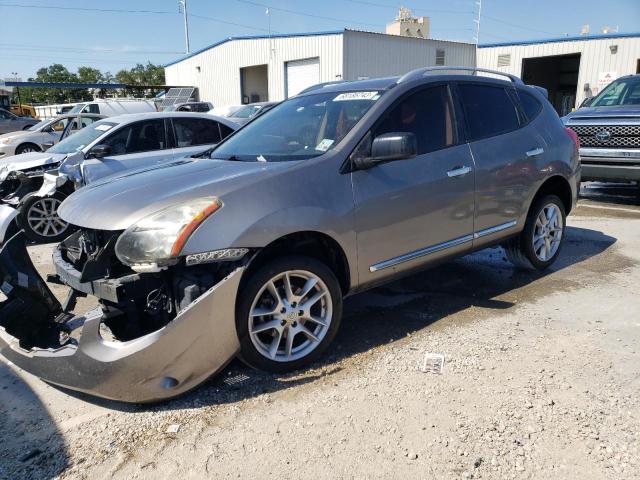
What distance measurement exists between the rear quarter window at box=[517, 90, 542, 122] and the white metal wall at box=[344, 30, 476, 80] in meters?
20.9

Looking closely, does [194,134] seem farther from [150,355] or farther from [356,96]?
[150,355]

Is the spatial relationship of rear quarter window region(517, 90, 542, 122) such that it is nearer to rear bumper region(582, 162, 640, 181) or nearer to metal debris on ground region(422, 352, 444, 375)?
metal debris on ground region(422, 352, 444, 375)

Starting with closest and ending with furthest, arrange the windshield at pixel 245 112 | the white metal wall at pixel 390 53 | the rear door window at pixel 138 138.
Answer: the rear door window at pixel 138 138 < the windshield at pixel 245 112 < the white metal wall at pixel 390 53

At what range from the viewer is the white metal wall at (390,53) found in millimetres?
25281

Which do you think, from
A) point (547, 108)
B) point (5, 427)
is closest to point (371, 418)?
point (5, 427)

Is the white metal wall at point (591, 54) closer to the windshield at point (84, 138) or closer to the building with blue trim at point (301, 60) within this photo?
the building with blue trim at point (301, 60)

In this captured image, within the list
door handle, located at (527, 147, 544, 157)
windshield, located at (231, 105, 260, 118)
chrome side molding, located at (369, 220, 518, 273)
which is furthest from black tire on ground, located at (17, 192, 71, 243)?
windshield, located at (231, 105, 260, 118)

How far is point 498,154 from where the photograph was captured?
4266 mm

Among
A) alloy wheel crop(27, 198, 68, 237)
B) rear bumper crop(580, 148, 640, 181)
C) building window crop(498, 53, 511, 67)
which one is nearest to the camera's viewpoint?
alloy wheel crop(27, 198, 68, 237)

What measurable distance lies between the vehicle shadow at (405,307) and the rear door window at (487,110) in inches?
56.2

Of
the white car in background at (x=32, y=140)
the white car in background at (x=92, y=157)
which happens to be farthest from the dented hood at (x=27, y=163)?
the white car in background at (x=32, y=140)

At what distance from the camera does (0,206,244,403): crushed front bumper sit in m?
2.66

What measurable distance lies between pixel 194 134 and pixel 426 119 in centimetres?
482

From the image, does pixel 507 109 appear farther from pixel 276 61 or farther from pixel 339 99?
pixel 276 61
